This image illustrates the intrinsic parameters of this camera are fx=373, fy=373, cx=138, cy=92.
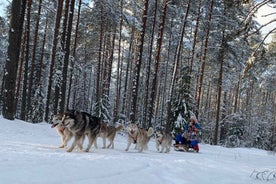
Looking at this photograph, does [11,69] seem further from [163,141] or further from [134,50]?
[134,50]

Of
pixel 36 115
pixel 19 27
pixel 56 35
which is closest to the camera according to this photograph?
pixel 19 27

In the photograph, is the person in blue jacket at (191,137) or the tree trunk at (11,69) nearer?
the tree trunk at (11,69)

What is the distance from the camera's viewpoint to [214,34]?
30.4 meters

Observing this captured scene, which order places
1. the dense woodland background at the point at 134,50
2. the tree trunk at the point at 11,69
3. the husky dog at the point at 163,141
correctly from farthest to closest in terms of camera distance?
1. the dense woodland background at the point at 134,50
2. the tree trunk at the point at 11,69
3. the husky dog at the point at 163,141

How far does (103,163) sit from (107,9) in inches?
983

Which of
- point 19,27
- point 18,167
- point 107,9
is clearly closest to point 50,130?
point 19,27

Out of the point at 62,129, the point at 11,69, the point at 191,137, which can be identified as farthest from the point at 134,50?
the point at 62,129

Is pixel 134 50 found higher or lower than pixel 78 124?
higher

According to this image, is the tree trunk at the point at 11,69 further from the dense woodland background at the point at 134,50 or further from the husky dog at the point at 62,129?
the husky dog at the point at 62,129

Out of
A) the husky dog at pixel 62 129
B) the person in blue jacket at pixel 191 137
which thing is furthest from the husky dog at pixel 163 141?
the husky dog at pixel 62 129

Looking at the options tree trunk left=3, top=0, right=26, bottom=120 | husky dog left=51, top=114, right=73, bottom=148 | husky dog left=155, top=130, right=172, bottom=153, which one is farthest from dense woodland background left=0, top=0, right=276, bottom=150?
husky dog left=51, top=114, right=73, bottom=148

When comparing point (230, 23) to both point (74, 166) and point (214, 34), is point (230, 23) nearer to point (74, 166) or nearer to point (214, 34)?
point (214, 34)

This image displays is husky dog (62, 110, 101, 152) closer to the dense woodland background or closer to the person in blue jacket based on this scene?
the dense woodland background

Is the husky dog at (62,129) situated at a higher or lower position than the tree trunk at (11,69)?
lower
